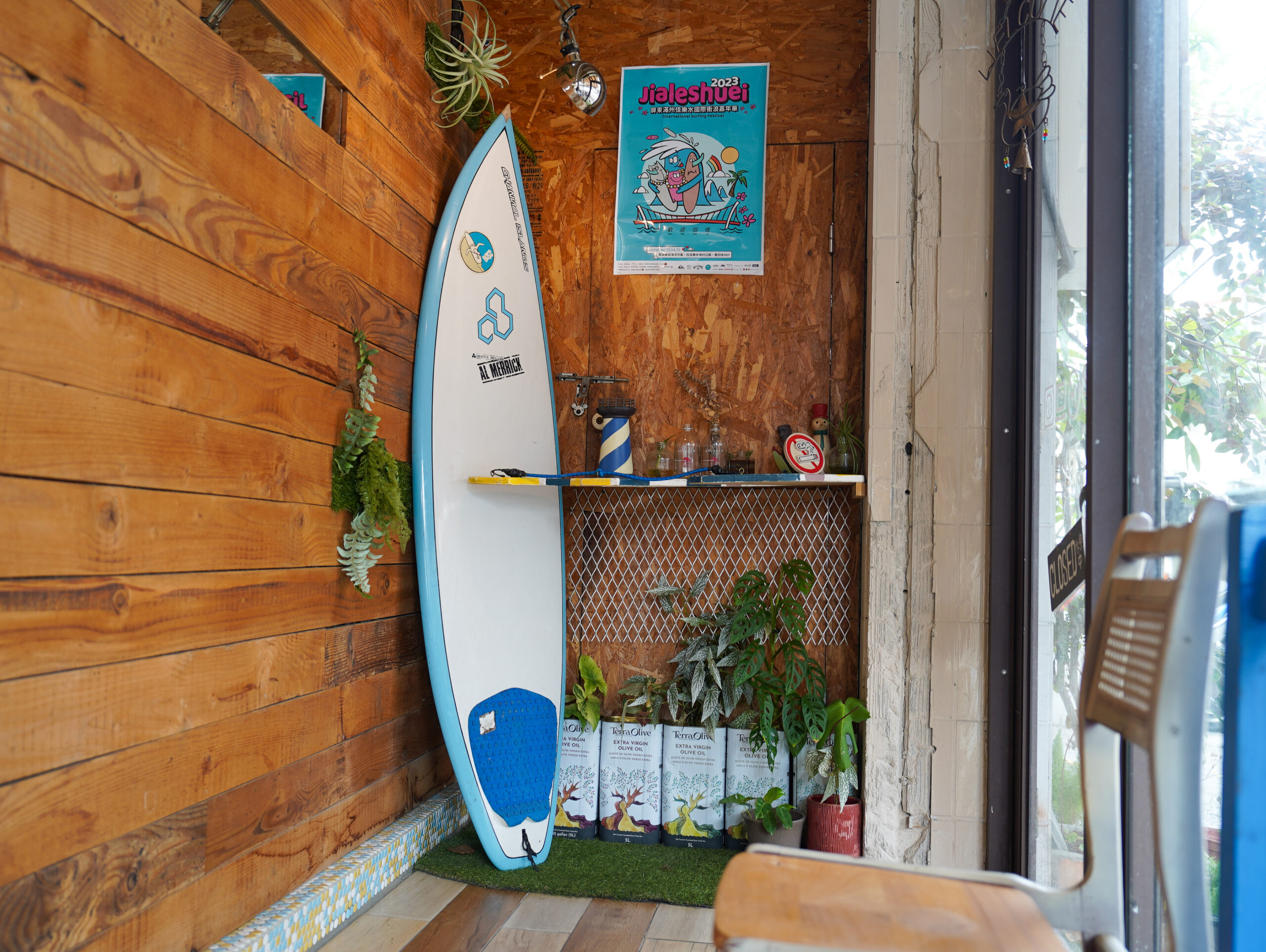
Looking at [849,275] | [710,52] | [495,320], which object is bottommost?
[495,320]

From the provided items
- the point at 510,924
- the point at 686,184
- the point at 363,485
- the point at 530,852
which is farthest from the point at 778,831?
the point at 686,184

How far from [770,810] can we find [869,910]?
162cm

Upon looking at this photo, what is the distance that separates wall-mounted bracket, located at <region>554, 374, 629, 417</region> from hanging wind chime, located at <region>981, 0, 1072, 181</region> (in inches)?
53.5

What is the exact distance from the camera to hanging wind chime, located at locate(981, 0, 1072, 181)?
1842 millimetres

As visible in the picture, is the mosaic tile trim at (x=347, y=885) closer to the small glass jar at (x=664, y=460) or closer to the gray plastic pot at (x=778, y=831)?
the gray plastic pot at (x=778, y=831)

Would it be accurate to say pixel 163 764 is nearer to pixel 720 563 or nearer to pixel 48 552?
pixel 48 552

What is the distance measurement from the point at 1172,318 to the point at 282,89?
6.31ft

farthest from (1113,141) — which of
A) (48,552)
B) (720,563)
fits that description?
(48,552)

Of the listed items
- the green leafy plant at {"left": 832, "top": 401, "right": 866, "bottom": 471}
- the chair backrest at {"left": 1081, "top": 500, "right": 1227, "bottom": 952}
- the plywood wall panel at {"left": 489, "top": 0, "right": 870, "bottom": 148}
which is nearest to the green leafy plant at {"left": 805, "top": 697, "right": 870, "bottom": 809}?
the green leafy plant at {"left": 832, "top": 401, "right": 866, "bottom": 471}

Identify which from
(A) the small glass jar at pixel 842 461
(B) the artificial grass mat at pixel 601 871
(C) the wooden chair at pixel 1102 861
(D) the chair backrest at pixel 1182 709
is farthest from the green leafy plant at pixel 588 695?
(D) the chair backrest at pixel 1182 709

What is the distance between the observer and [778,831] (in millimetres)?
2467

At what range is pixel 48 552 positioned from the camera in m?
1.25

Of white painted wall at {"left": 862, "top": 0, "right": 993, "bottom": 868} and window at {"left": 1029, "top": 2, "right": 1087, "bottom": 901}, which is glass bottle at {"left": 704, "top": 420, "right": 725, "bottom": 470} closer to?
white painted wall at {"left": 862, "top": 0, "right": 993, "bottom": 868}

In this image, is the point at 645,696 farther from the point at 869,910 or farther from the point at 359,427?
the point at 869,910
